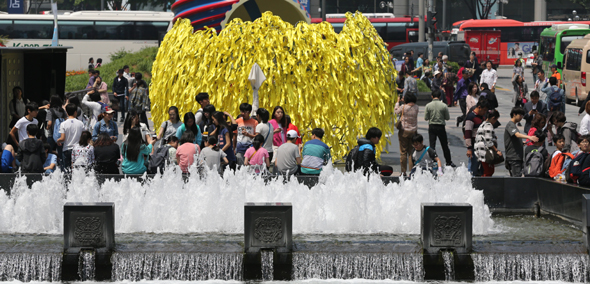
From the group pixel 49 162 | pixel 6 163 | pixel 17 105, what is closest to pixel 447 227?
pixel 49 162

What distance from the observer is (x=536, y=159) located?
1177cm

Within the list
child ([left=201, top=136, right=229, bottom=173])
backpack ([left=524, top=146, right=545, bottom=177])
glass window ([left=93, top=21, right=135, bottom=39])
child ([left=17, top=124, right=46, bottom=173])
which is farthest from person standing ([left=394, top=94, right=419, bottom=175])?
glass window ([left=93, top=21, right=135, bottom=39])

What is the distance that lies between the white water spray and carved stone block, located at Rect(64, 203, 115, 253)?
143 cm

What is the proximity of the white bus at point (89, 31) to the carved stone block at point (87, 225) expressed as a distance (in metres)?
Answer: 35.1

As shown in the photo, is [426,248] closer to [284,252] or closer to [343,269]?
[343,269]

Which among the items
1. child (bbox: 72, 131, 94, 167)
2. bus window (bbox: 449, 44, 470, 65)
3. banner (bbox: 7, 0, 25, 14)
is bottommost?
child (bbox: 72, 131, 94, 167)

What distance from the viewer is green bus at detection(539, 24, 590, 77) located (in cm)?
3944

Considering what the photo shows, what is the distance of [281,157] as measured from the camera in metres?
11.9

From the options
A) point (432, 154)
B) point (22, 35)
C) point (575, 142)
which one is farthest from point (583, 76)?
point (22, 35)

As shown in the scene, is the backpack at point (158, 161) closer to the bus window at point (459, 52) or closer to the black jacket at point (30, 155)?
the black jacket at point (30, 155)

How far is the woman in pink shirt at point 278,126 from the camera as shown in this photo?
13188mm

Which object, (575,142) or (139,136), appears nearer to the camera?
(139,136)

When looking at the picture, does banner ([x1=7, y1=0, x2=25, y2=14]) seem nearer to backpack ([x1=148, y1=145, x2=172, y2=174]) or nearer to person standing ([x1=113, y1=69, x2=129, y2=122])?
person standing ([x1=113, y1=69, x2=129, y2=122])

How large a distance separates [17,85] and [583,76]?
19.5 m
